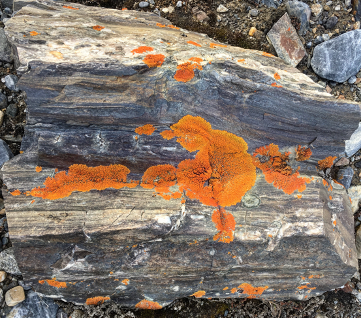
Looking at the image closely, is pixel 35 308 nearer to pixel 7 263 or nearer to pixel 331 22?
pixel 7 263

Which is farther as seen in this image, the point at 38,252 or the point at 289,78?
the point at 289,78

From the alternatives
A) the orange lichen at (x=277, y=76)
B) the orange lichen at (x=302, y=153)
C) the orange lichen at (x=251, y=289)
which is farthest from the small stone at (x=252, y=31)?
the orange lichen at (x=251, y=289)

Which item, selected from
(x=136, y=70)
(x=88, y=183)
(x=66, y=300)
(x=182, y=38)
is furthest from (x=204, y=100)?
(x=66, y=300)

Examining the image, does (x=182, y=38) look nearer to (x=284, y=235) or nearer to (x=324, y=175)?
(x=324, y=175)

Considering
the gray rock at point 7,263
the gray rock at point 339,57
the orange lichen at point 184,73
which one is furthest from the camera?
the gray rock at point 339,57

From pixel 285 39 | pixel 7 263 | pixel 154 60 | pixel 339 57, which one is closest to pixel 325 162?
pixel 339 57

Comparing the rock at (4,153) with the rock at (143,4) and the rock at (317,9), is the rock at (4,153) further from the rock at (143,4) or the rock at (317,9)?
the rock at (317,9)
